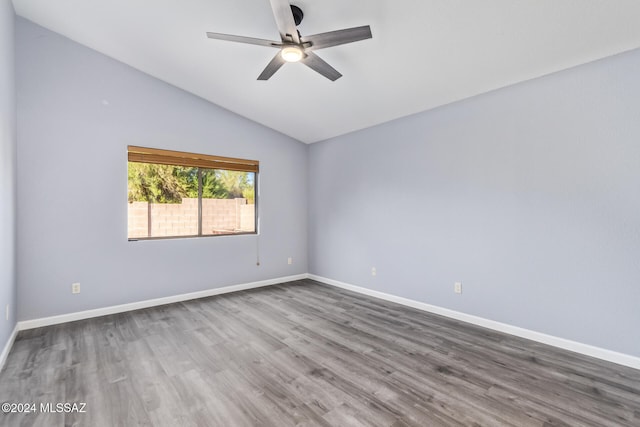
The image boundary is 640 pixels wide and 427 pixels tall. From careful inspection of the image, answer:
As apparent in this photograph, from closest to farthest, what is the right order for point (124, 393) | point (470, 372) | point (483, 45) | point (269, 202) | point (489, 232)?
point (124, 393) → point (470, 372) → point (483, 45) → point (489, 232) → point (269, 202)

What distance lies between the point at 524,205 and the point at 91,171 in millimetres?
4717

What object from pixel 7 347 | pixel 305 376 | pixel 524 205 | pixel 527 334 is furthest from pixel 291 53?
pixel 7 347

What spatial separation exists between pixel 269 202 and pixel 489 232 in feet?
→ 10.7

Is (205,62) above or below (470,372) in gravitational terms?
above

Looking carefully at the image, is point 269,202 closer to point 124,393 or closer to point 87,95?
point 87,95

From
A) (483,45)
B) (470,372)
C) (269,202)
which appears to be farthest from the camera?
(269,202)

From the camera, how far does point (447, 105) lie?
11.5ft

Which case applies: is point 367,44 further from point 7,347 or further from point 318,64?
point 7,347

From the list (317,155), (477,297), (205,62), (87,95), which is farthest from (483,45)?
(87,95)

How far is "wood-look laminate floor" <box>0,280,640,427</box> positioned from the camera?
5.94 ft

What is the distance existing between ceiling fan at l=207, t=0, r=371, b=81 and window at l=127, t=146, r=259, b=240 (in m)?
2.24

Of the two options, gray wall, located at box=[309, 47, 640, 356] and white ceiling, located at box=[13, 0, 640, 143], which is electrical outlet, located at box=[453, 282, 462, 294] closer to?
gray wall, located at box=[309, 47, 640, 356]

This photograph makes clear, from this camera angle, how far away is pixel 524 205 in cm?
293

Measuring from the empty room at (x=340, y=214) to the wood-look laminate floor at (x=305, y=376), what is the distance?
20mm
